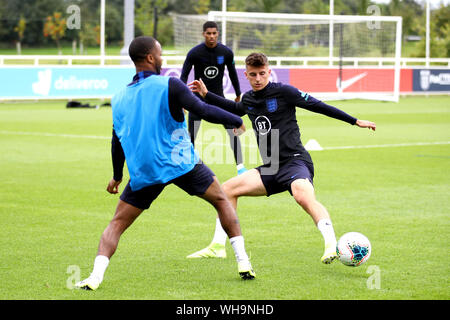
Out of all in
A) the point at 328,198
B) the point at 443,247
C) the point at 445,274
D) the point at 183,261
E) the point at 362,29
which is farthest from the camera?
the point at 362,29

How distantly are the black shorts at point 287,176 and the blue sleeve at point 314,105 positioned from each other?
52cm

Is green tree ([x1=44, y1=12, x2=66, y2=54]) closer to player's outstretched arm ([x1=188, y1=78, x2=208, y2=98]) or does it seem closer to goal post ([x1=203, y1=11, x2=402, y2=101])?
goal post ([x1=203, y1=11, x2=402, y2=101])

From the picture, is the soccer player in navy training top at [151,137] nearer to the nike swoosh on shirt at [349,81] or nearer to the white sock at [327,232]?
the white sock at [327,232]

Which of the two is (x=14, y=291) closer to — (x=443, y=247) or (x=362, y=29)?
(x=443, y=247)

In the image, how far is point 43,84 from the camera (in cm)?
2906

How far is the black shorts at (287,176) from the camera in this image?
23.3ft

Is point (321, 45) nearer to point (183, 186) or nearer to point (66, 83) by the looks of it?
point (66, 83)

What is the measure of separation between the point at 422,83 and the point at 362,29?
5.86m

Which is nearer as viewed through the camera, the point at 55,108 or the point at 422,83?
the point at 55,108

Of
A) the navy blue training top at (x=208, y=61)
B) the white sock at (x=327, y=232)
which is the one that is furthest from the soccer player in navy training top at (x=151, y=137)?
the navy blue training top at (x=208, y=61)

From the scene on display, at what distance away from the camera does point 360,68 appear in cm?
3359

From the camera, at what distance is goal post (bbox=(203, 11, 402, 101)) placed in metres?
30.8

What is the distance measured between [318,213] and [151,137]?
1.82 metres
